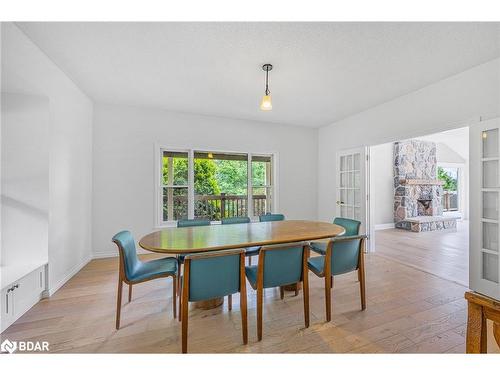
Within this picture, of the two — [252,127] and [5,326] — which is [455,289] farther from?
[5,326]

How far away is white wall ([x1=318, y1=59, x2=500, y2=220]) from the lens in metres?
2.43

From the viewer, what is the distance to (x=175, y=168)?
4188 mm

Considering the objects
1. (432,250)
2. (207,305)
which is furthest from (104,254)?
(432,250)

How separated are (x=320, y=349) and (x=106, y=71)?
3.62 metres

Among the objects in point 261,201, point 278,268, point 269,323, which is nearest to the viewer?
point 278,268

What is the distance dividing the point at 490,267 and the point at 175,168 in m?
4.65

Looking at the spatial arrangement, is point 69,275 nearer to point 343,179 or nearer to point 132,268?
point 132,268

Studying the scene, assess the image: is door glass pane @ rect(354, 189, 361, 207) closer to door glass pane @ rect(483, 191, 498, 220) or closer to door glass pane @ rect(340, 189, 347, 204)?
door glass pane @ rect(340, 189, 347, 204)

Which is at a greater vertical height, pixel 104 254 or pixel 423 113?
pixel 423 113

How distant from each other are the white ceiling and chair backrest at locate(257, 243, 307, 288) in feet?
6.21

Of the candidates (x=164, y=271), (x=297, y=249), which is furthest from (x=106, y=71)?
(x=297, y=249)

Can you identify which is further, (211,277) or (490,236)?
(490,236)

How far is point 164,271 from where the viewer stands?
79.3 inches

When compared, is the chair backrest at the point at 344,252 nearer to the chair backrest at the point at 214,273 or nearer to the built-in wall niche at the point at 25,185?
the chair backrest at the point at 214,273
